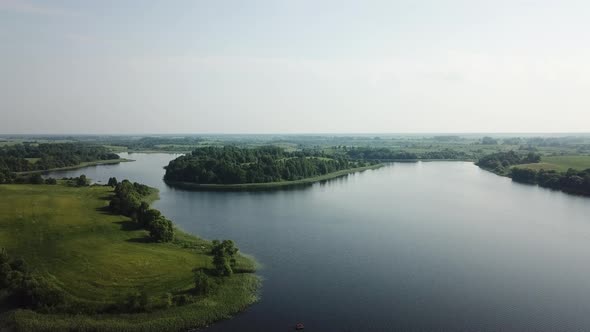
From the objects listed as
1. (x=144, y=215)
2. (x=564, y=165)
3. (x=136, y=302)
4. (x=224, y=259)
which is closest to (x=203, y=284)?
(x=224, y=259)

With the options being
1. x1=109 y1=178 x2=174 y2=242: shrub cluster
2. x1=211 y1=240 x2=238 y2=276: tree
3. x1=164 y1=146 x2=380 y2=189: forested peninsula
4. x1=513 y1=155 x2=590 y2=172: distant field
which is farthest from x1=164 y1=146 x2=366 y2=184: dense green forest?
x1=513 y1=155 x2=590 y2=172: distant field

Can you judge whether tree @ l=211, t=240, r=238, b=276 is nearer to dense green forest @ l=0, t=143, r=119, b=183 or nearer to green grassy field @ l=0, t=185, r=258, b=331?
green grassy field @ l=0, t=185, r=258, b=331

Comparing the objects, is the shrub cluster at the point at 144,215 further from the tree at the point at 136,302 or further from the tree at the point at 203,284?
the tree at the point at 136,302

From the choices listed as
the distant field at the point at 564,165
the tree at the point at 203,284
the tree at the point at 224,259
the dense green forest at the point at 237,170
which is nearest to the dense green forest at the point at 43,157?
the dense green forest at the point at 237,170

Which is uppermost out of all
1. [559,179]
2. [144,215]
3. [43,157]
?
[43,157]

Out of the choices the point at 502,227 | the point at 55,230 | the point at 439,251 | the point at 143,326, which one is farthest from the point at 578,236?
the point at 55,230

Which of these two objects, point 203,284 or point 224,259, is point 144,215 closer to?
point 224,259
